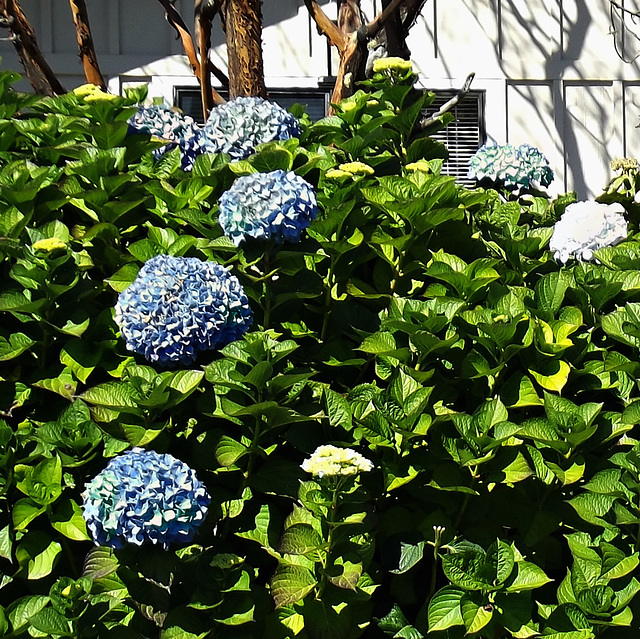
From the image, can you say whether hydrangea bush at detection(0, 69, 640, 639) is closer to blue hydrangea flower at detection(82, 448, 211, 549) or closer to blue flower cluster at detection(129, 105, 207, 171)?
blue hydrangea flower at detection(82, 448, 211, 549)

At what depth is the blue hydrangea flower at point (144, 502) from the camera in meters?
1.57

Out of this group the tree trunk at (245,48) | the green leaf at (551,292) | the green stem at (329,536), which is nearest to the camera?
the green stem at (329,536)

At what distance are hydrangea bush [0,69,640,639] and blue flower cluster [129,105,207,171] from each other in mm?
293

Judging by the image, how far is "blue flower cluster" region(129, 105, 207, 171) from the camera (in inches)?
98.2

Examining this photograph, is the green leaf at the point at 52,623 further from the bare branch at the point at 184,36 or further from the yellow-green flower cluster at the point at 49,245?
the bare branch at the point at 184,36

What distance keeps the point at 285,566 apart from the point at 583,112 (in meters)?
5.26

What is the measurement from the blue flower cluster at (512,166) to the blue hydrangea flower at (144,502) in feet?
5.10

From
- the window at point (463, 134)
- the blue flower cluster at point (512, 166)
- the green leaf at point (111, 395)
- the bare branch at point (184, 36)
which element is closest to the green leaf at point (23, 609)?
the green leaf at point (111, 395)

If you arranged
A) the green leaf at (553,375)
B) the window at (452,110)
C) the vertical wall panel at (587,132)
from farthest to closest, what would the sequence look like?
the vertical wall panel at (587,132), the window at (452,110), the green leaf at (553,375)

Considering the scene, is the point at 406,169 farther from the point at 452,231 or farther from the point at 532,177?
the point at 532,177

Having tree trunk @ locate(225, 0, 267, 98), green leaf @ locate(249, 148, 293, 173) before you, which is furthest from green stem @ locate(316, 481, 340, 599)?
tree trunk @ locate(225, 0, 267, 98)

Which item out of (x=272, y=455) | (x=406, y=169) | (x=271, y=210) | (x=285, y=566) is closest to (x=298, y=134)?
(x=406, y=169)

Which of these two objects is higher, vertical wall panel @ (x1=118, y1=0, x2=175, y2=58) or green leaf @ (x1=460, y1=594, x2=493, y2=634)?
vertical wall panel @ (x1=118, y1=0, x2=175, y2=58)

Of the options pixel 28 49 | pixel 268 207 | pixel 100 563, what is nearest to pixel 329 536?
pixel 100 563
